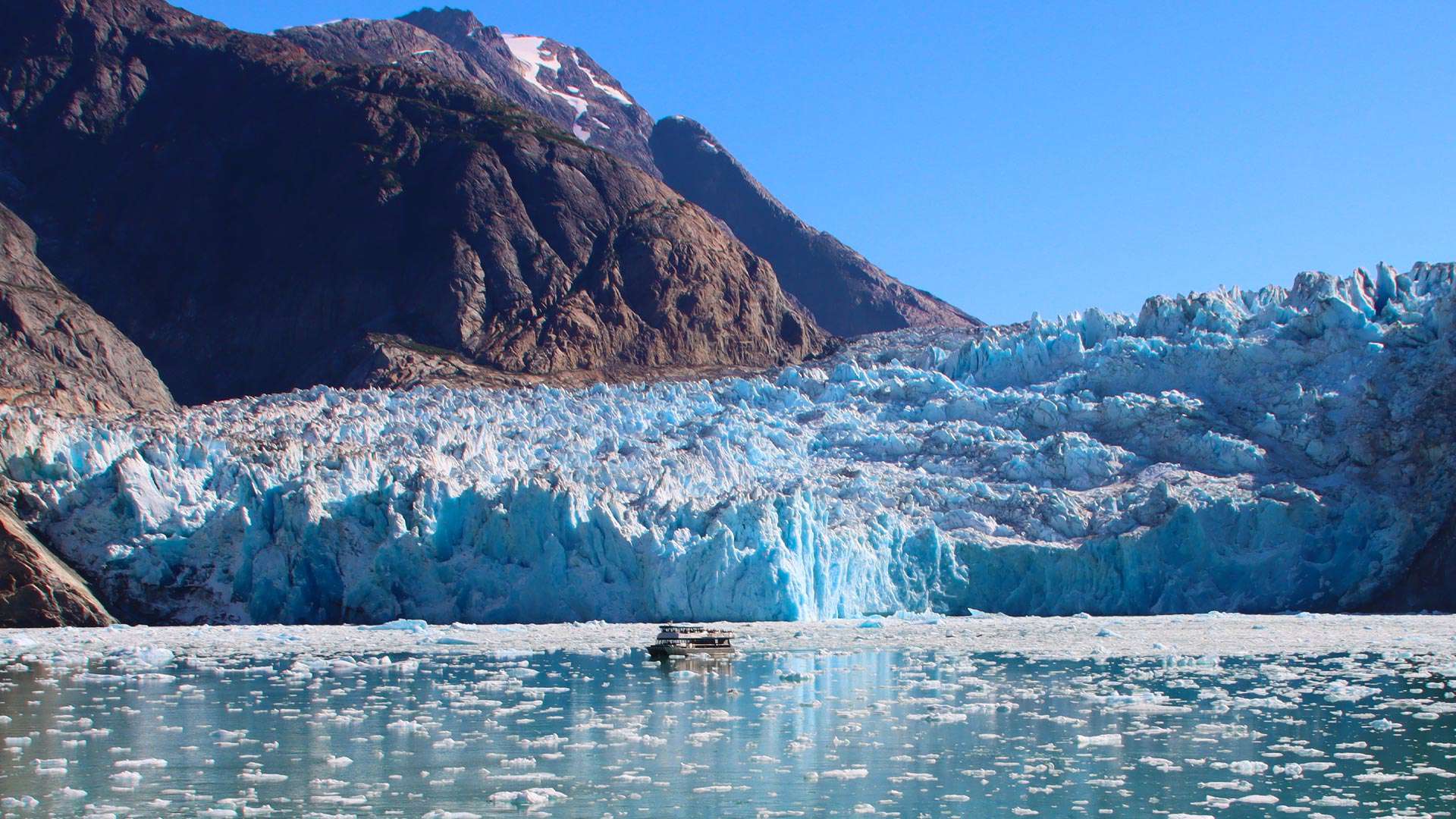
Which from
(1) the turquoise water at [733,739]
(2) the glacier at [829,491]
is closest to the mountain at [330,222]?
(2) the glacier at [829,491]

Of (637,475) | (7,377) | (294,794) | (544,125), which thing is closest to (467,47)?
(544,125)

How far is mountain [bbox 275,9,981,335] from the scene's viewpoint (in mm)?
77438

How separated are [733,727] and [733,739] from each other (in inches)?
29.0

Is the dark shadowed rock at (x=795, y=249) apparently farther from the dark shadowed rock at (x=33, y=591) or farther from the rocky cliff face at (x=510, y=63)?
the dark shadowed rock at (x=33, y=591)

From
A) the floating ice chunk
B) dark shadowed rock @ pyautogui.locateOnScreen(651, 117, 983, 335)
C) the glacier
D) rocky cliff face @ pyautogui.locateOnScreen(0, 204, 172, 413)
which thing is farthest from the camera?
dark shadowed rock @ pyautogui.locateOnScreen(651, 117, 983, 335)

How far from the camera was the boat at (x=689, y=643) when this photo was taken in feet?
70.6

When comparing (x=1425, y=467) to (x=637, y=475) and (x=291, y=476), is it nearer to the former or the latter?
(x=637, y=475)

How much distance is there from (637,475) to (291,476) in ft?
22.9

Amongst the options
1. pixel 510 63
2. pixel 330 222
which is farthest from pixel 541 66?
pixel 330 222

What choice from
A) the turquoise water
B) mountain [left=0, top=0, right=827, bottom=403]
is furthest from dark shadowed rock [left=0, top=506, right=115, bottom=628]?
mountain [left=0, top=0, right=827, bottom=403]

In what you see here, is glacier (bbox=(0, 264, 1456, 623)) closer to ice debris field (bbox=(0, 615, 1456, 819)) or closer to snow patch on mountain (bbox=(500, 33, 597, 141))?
ice debris field (bbox=(0, 615, 1456, 819))

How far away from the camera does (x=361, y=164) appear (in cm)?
5434

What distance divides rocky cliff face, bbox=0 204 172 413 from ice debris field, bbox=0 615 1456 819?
17308 millimetres

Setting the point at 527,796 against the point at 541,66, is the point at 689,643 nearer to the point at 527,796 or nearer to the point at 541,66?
the point at 527,796
